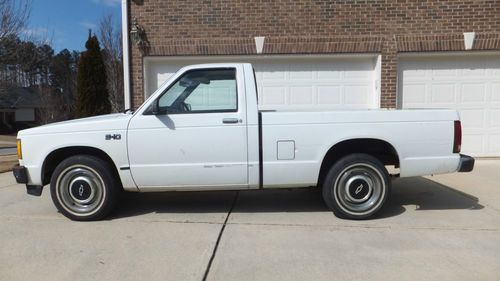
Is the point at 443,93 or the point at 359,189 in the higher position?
the point at 443,93

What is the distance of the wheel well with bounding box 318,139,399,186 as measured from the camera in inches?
211

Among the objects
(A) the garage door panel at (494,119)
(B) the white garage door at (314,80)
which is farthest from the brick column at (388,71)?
(A) the garage door panel at (494,119)

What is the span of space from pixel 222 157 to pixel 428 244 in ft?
7.82

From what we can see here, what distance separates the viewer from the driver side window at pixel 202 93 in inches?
206

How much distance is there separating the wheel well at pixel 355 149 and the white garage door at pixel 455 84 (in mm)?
4914

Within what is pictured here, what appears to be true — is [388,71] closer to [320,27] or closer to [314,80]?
[314,80]

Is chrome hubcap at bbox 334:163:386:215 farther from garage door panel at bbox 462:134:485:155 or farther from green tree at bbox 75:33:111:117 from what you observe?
green tree at bbox 75:33:111:117

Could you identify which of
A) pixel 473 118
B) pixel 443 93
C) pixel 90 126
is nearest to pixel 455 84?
pixel 443 93

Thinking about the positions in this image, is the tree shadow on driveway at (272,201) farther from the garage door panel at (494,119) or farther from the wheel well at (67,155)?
the garage door panel at (494,119)

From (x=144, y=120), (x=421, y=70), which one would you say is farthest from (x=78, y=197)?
(x=421, y=70)

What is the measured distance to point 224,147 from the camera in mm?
5168

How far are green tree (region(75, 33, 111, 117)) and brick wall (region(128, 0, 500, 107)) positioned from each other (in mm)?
5478

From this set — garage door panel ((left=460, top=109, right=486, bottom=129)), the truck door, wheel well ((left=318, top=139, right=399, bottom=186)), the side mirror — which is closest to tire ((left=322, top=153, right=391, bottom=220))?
wheel well ((left=318, top=139, right=399, bottom=186))

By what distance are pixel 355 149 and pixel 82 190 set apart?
10.9 ft
